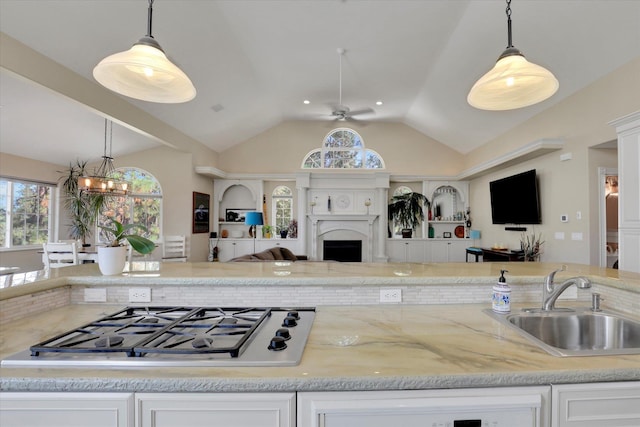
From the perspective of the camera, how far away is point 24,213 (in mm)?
5234

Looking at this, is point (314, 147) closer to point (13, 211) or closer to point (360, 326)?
point (13, 211)

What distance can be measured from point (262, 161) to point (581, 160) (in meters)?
5.75

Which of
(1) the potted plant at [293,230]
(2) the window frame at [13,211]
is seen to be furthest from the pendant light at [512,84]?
(2) the window frame at [13,211]

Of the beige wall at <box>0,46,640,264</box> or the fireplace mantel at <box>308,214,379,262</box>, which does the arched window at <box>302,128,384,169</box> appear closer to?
the beige wall at <box>0,46,640,264</box>

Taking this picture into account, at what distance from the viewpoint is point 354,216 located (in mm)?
6902

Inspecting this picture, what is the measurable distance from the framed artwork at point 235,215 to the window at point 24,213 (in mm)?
3221

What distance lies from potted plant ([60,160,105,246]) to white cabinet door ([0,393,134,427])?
208 inches

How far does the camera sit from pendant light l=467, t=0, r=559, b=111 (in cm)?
155

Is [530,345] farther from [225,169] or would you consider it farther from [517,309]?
[225,169]

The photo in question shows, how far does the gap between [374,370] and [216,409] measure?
0.46m

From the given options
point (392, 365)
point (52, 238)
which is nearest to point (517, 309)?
point (392, 365)

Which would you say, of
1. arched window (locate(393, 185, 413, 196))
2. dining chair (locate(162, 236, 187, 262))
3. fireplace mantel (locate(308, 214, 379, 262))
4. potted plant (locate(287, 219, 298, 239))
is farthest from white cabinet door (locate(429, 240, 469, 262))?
dining chair (locate(162, 236, 187, 262))

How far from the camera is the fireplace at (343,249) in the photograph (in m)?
7.03

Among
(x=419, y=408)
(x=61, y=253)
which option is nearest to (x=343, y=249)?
(x=61, y=253)
